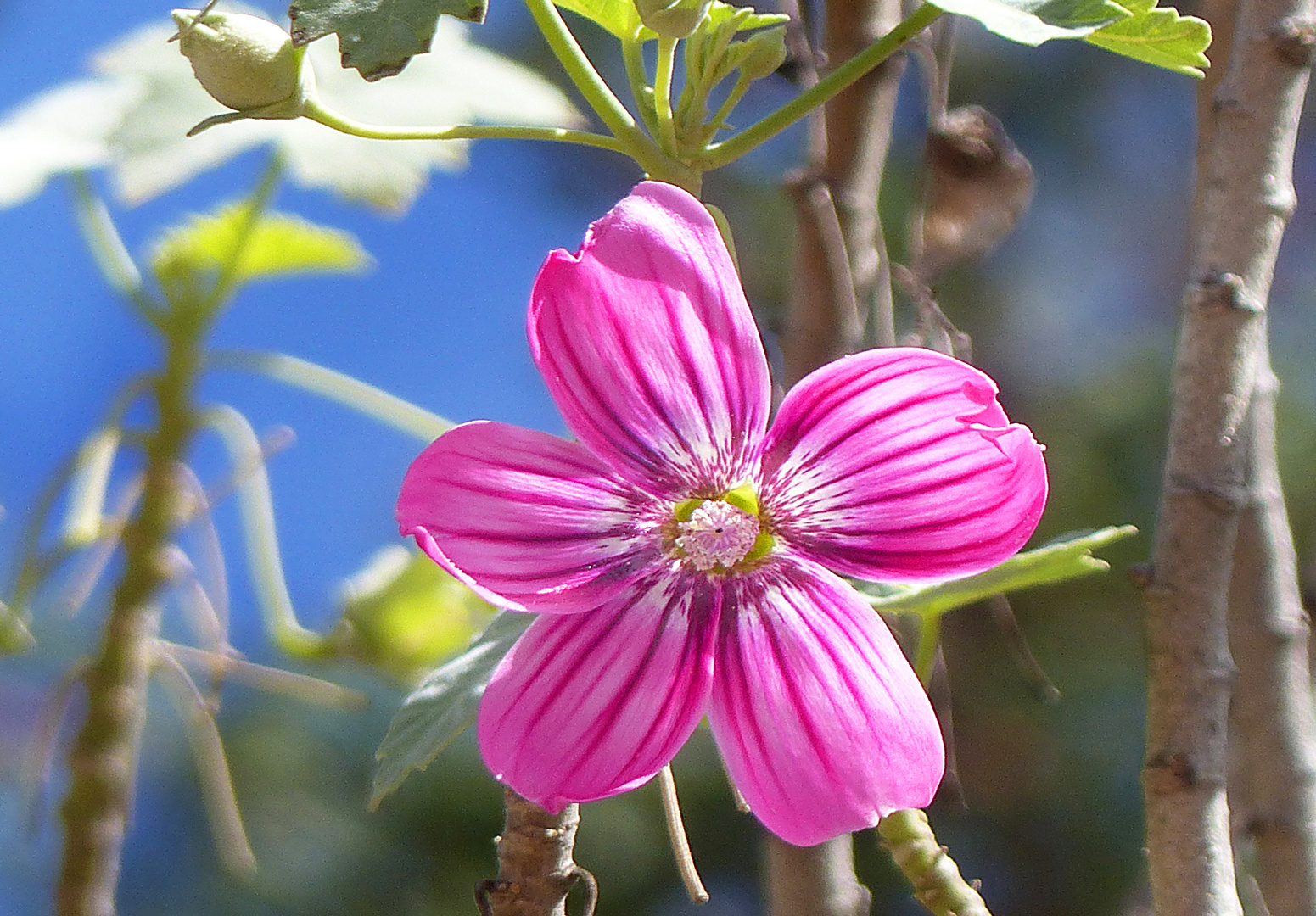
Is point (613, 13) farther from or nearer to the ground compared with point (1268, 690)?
farther from the ground

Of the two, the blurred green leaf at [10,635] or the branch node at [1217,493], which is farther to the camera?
the blurred green leaf at [10,635]

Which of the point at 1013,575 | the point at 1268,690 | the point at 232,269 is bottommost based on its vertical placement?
the point at 1268,690

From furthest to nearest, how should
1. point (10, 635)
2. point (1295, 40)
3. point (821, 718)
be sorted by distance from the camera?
point (10, 635) → point (1295, 40) → point (821, 718)

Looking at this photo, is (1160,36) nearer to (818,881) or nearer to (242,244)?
(818,881)

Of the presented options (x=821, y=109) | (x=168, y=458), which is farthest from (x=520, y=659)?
(x=168, y=458)

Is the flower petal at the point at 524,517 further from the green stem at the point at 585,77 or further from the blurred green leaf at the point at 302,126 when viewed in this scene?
the blurred green leaf at the point at 302,126

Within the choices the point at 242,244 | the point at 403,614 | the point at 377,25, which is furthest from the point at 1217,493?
the point at 242,244

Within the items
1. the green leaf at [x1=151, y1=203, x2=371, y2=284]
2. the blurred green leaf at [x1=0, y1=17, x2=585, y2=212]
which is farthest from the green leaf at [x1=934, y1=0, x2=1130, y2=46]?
the green leaf at [x1=151, y1=203, x2=371, y2=284]

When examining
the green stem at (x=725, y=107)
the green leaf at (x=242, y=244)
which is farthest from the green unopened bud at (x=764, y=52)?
the green leaf at (x=242, y=244)
